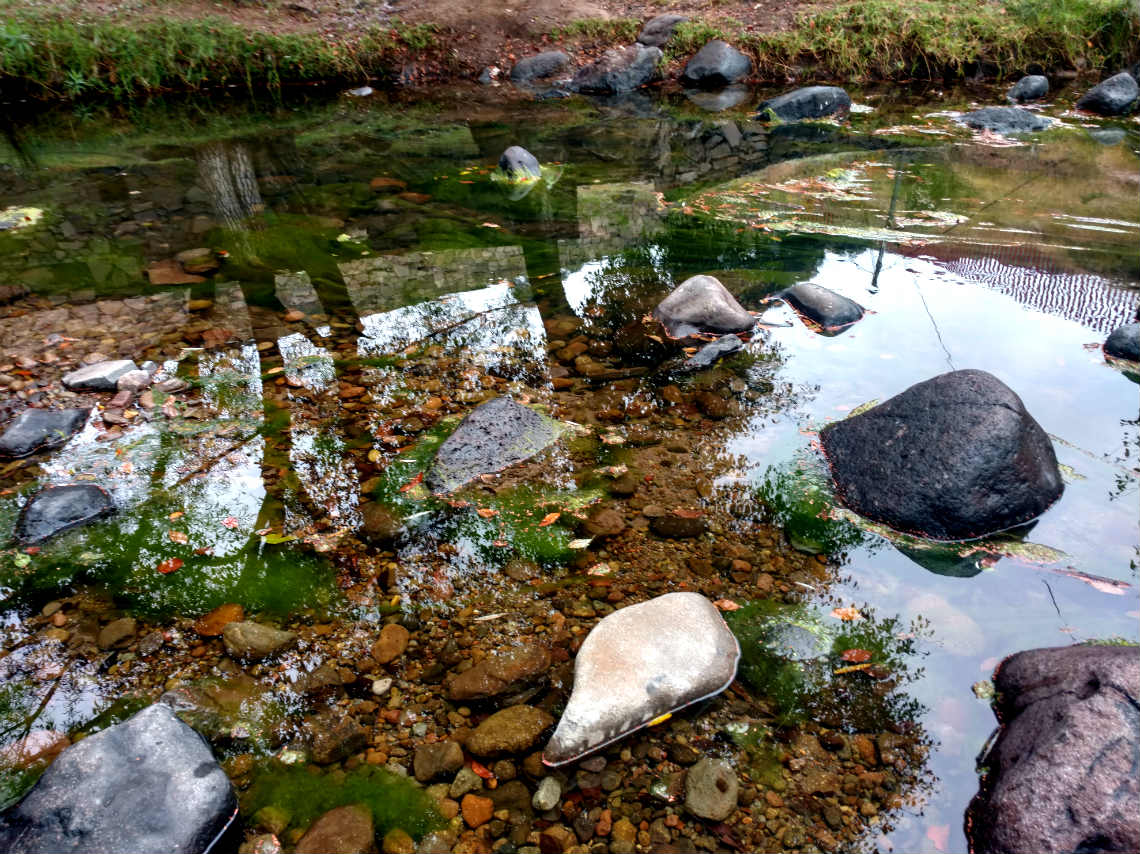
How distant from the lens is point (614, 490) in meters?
3.72

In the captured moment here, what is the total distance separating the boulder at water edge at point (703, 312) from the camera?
5.04m

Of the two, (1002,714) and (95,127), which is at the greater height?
(95,127)

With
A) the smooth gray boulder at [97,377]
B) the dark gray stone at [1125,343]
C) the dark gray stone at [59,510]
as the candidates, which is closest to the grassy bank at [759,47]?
the smooth gray boulder at [97,377]

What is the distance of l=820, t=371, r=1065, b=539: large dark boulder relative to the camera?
10.6 feet

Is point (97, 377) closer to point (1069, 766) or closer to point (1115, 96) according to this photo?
point (1069, 766)

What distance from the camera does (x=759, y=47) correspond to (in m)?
12.2

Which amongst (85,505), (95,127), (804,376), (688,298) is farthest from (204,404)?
(95,127)

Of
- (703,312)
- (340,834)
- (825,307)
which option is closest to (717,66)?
(825,307)

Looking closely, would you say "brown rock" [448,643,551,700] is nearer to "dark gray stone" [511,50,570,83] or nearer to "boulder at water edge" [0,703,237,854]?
"boulder at water edge" [0,703,237,854]

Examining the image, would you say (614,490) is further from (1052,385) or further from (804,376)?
(1052,385)

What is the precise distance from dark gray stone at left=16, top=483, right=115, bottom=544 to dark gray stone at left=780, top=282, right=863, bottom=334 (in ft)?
15.0

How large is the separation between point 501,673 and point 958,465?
2219 mm

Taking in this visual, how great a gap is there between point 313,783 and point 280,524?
56.4 inches

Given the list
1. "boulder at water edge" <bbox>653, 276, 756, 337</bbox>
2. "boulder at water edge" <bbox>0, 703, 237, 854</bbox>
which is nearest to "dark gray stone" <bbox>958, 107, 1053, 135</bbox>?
"boulder at water edge" <bbox>653, 276, 756, 337</bbox>
